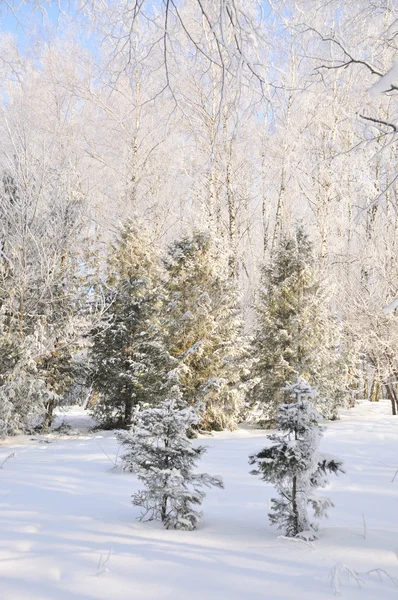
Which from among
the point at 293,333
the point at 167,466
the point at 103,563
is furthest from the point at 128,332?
the point at 103,563

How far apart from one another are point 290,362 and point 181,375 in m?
2.84

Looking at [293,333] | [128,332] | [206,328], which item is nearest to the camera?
[206,328]

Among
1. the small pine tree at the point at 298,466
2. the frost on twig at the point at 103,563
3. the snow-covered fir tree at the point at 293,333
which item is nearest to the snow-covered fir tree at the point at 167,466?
the small pine tree at the point at 298,466

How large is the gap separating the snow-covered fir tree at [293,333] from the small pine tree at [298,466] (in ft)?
22.9

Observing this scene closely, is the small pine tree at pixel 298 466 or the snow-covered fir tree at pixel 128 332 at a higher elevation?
the snow-covered fir tree at pixel 128 332

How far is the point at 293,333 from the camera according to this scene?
10148 millimetres

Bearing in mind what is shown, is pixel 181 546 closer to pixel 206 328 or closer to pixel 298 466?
pixel 298 466

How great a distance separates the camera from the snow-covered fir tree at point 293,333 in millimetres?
9945

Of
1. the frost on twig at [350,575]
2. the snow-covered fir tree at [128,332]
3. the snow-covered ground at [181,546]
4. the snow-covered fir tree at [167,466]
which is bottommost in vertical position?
the snow-covered ground at [181,546]

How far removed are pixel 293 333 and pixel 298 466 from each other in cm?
761

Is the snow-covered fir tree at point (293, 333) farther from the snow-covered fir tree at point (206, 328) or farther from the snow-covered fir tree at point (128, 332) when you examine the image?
the snow-covered fir tree at point (128, 332)

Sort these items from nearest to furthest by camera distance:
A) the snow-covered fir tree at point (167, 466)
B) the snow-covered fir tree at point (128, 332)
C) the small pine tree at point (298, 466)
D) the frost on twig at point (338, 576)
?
1. the frost on twig at point (338, 576)
2. the small pine tree at point (298, 466)
3. the snow-covered fir tree at point (167, 466)
4. the snow-covered fir tree at point (128, 332)

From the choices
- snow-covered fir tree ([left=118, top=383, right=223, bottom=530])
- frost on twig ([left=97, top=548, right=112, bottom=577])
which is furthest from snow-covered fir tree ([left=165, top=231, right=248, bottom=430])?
frost on twig ([left=97, top=548, right=112, bottom=577])

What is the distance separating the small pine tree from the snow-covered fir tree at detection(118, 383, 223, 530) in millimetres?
497
